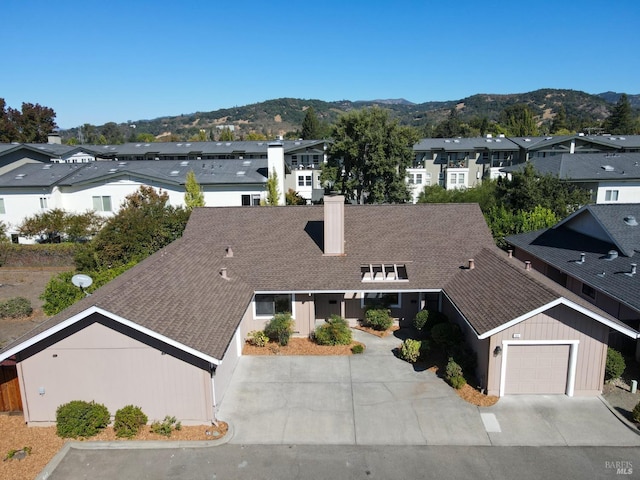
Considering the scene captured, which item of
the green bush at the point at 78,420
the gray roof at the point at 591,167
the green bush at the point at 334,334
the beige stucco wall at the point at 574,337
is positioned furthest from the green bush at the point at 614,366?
the gray roof at the point at 591,167

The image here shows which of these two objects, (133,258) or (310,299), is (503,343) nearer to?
(310,299)

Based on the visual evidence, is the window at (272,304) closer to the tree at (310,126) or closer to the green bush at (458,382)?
the green bush at (458,382)

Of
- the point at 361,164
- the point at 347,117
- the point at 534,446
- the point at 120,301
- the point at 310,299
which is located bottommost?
the point at 534,446

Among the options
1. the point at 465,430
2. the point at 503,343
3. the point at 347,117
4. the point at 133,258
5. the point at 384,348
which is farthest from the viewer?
the point at 347,117

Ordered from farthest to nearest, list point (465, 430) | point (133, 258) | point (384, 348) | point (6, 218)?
point (6, 218) → point (133, 258) → point (384, 348) → point (465, 430)

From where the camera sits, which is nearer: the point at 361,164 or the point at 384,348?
the point at 384,348

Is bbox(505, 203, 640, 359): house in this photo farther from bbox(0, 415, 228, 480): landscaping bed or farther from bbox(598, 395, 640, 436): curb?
bbox(0, 415, 228, 480): landscaping bed

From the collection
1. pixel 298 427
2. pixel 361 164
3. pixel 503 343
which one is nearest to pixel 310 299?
pixel 298 427
